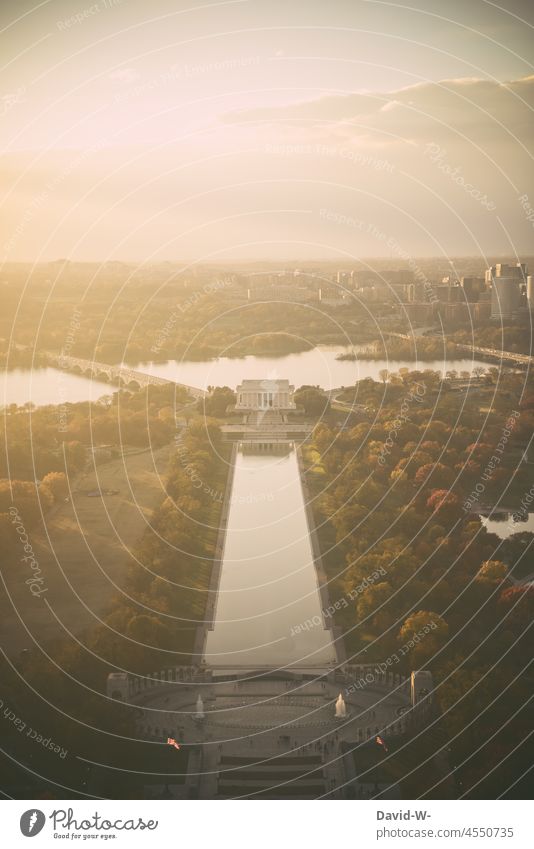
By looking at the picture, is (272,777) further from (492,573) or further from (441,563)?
(441,563)

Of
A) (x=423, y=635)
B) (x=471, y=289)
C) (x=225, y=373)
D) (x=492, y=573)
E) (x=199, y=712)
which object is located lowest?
(x=199, y=712)

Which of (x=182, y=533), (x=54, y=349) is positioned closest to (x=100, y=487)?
(x=182, y=533)

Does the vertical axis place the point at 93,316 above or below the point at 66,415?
above

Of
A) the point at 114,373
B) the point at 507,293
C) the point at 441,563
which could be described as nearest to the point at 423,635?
the point at 441,563

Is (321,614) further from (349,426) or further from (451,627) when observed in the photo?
(349,426)
